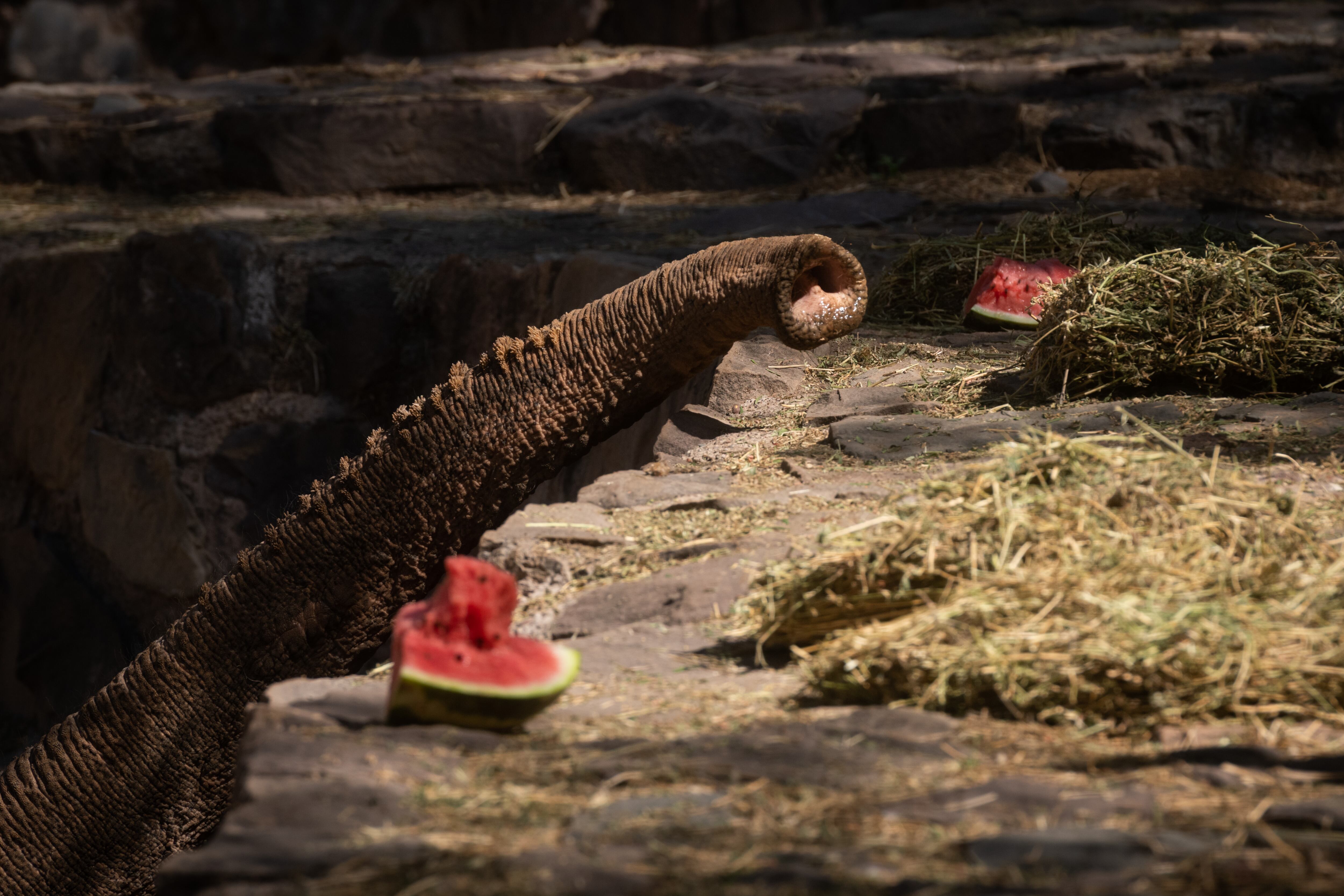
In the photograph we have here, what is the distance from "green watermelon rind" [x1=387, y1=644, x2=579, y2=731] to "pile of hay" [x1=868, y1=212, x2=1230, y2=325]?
3214mm

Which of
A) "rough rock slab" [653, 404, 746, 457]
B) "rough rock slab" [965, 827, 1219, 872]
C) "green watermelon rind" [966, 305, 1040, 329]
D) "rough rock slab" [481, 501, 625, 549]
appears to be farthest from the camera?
"green watermelon rind" [966, 305, 1040, 329]

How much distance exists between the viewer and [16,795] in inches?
169

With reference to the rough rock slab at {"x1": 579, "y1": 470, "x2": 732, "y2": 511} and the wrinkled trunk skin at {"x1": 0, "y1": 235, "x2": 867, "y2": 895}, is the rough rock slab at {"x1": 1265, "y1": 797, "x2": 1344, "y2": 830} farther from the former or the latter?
the wrinkled trunk skin at {"x1": 0, "y1": 235, "x2": 867, "y2": 895}

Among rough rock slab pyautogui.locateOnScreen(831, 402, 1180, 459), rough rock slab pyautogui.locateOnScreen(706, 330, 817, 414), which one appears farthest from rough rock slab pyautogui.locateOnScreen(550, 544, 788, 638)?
rough rock slab pyautogui.locateOnScreen(706, 330, 817, 414)

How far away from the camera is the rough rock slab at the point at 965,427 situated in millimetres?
3799

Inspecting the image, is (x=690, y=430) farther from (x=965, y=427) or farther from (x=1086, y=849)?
(x=1086, y=849)

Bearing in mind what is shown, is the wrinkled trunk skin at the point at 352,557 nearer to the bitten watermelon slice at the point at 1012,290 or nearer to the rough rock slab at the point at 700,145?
the bitten watermelon slice at the point at 1012,290

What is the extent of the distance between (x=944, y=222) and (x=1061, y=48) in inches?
149

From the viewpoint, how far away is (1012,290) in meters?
4.97

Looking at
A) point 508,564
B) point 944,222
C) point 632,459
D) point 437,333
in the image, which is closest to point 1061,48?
point 944,222

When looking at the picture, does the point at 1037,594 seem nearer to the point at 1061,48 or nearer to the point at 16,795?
the point at 16,795

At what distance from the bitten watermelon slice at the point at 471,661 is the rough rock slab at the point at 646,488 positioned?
106 centimetres

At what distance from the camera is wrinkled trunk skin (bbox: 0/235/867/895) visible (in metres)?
4.07

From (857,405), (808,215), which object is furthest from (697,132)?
(857,405)
